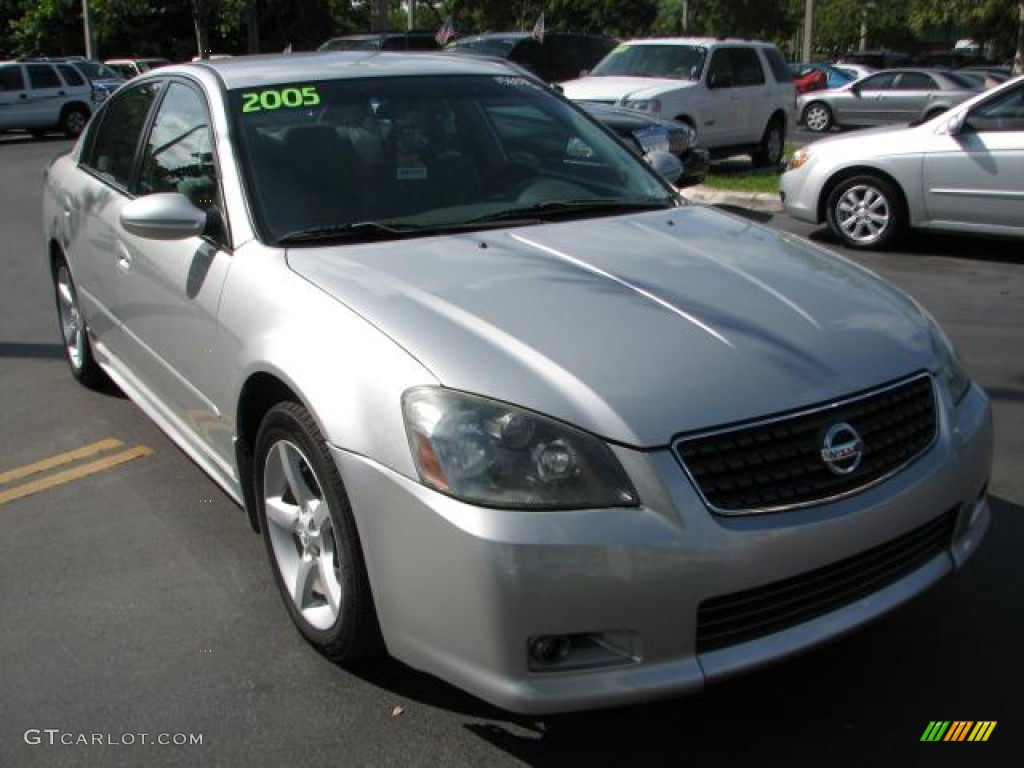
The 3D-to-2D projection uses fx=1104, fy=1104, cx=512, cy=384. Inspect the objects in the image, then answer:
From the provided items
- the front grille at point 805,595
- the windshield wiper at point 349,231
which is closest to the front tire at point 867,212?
the windshield wiper at point 349,231

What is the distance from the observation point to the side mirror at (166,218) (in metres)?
3.62

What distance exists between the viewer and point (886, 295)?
3.42m

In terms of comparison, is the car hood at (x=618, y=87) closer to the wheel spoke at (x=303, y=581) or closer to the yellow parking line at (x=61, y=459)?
the yellow parking line at (x=61, y=459)

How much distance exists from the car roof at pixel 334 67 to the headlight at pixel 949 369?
2.15 m

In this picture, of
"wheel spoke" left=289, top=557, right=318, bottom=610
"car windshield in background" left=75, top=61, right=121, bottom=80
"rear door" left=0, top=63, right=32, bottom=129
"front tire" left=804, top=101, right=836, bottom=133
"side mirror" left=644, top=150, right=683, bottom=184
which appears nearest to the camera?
"wheel spoke" left=289, top=557, right=318, bottom=610

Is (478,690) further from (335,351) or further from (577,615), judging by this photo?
(335,351)

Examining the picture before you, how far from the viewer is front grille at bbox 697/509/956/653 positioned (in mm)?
2584

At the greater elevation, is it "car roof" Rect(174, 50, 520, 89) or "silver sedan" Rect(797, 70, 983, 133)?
"car roof" Rect(174, 50, 520, 89)

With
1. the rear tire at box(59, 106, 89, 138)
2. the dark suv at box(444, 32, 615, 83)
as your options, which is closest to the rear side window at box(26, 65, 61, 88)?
the rear tire at box(59, 106, 89, 138)

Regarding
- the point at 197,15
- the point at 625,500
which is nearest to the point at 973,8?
the point at 197,15

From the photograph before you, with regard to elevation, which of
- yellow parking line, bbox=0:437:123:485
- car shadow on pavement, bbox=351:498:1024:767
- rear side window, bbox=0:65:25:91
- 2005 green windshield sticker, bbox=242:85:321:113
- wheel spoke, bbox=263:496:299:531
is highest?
2005 green windshield sticker, bbox=242:85:321:113

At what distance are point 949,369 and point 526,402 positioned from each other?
1374mm

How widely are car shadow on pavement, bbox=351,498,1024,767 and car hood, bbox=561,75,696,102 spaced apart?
427 inches

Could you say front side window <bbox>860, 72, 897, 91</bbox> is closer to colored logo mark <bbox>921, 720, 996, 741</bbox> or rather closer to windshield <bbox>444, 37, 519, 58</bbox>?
windshield <bbox>444, 37, 519, 58</bbox>
